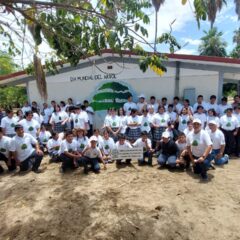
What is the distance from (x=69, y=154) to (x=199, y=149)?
3.38 m

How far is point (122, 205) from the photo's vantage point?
5.20 m

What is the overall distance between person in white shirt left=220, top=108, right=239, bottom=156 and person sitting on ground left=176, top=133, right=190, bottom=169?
1449mm

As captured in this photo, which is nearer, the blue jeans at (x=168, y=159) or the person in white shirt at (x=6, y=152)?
the blue jeans at (x=168, y=159)

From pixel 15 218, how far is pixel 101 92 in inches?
275

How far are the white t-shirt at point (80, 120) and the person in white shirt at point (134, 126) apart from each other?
164cm

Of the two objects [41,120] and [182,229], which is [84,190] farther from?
[41,120]

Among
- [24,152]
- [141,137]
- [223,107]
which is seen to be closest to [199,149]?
[141,137]

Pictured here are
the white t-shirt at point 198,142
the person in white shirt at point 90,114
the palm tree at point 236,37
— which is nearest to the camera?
the white t-shirt at point 198,142

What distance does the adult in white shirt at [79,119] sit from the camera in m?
9.53

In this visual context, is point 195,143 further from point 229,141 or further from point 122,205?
point 122,205

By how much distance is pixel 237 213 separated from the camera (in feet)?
15.7

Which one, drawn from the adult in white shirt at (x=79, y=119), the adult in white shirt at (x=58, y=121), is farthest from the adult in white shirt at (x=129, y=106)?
the adult in white shirt at (x=58, y=121)

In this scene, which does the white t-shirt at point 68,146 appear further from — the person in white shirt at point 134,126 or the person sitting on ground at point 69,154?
the person in white shirt at point 134,126

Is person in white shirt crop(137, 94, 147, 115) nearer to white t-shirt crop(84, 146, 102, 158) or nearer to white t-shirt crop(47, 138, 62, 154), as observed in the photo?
white t-shirt crop(84, 146, 102, 158)
